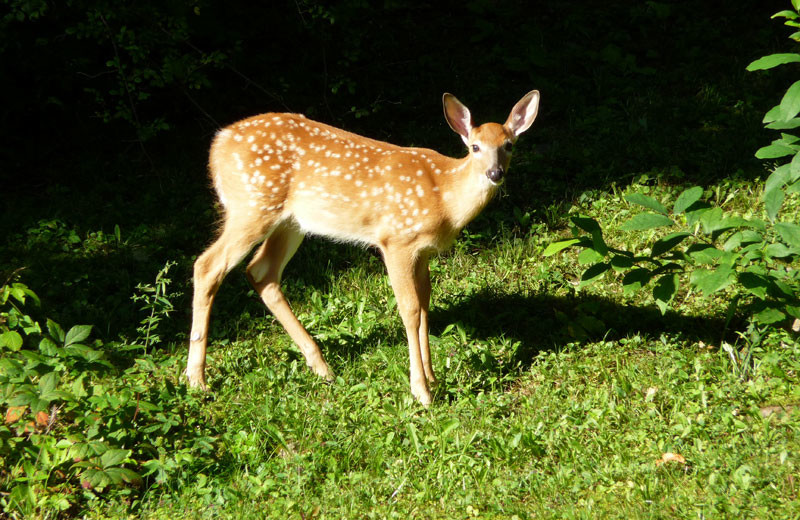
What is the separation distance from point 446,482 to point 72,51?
5.25 meters

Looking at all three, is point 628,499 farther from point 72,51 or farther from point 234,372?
point 72,51

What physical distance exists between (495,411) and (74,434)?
2042 millimetres

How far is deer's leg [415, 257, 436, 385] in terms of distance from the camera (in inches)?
186

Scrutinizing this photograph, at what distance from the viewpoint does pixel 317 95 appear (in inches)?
312

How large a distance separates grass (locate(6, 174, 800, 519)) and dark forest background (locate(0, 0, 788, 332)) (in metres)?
0.95

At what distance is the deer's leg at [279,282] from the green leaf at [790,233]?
8.25ft

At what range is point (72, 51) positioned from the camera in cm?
711

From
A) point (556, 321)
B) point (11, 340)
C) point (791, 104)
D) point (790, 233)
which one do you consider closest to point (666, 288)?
point (790, 233)

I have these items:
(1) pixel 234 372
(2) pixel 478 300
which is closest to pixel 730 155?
(2) pixel 478 300

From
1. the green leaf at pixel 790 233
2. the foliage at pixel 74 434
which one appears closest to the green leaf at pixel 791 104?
the green leaf at pixel 790 233

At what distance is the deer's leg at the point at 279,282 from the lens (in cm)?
490

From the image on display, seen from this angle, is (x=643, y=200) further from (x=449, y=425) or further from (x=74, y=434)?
(x=74, y=434)

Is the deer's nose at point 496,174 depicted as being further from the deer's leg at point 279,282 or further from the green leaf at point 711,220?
the deer's leg at point 279,282

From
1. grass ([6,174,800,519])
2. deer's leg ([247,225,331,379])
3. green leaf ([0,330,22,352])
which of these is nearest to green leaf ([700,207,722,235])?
grass ([6,174,800,519])
